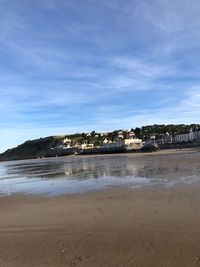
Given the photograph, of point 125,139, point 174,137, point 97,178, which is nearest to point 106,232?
point 97,178

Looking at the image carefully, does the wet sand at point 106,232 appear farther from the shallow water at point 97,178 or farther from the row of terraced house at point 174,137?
the row of terraced house at point 174,137

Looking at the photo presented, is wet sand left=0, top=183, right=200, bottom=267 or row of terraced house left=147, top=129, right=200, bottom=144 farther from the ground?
row of terraced house left=147, top=129, right=200, bottom=144

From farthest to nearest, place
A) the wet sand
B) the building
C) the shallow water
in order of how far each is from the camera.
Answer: the building < the shallow water < the wet sand

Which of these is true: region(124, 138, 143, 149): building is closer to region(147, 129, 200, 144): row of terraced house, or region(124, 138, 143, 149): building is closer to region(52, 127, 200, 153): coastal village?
region(52, 127, 200, 153): coastal village

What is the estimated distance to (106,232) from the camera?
8.00 metres

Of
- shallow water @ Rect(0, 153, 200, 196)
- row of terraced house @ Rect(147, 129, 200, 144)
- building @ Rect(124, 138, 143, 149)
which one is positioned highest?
row of terraced house @ Rect(147, 129, 200, 144)

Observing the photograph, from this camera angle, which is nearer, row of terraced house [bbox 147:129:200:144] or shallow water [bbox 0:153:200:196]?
shallow water [bbox 0:153:200:196]

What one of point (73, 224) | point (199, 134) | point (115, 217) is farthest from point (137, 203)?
point (199, 134)

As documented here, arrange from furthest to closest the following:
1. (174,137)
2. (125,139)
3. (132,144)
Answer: (125,139) < (174,137) < (132,144)

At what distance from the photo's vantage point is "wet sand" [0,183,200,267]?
625cm

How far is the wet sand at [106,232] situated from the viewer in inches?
246

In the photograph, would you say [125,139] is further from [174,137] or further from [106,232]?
[106,232]

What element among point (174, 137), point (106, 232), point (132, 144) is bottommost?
point (106, 232)

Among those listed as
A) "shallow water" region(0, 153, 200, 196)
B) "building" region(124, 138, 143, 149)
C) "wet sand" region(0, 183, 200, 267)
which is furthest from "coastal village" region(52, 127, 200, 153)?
"wet sand" region(0, 183, 200, 267)
